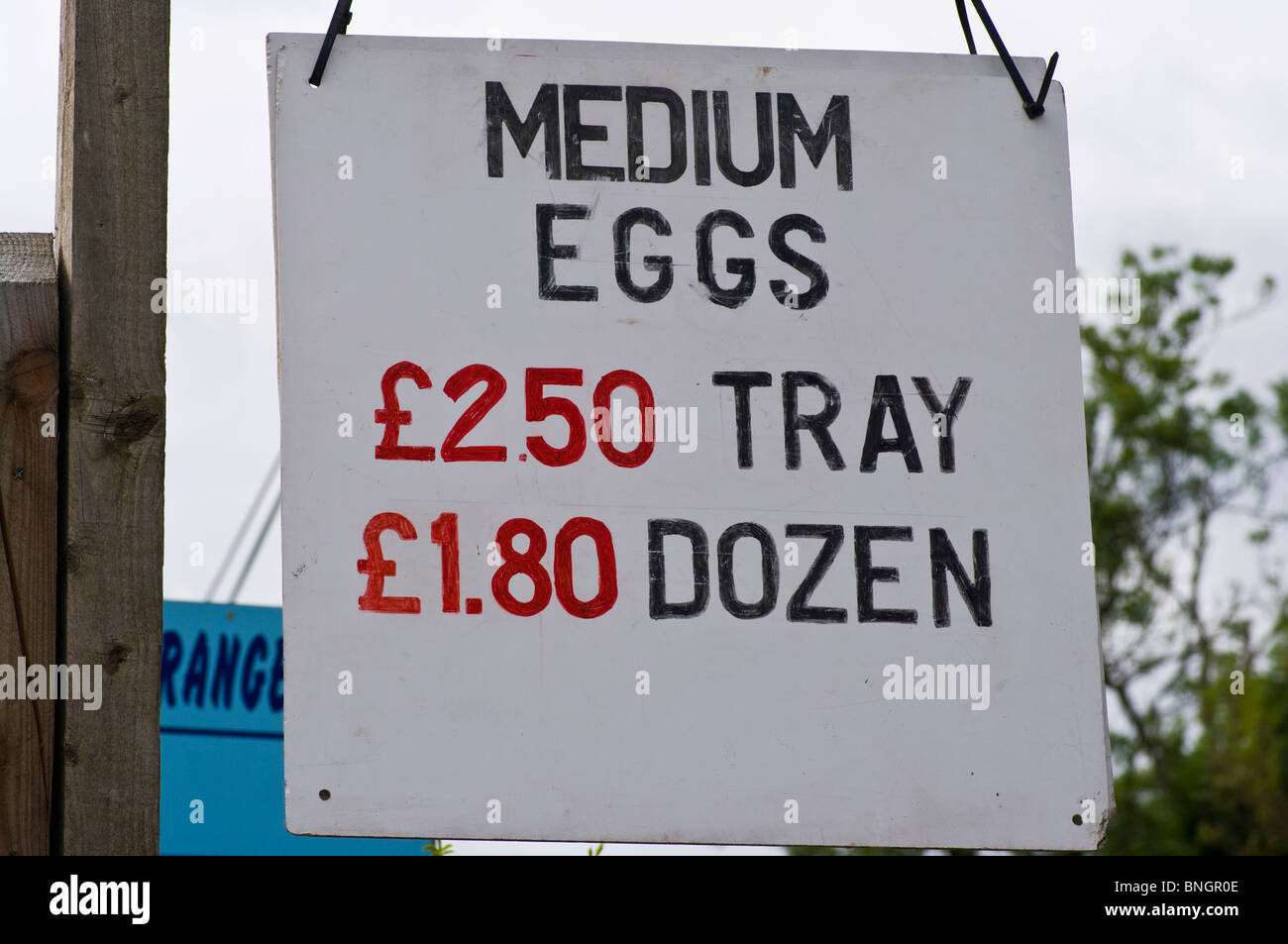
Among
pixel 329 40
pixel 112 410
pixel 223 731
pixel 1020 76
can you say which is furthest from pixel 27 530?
pixel 223 731

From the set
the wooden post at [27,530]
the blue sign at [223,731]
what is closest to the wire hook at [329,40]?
the wooden post at [27,530]

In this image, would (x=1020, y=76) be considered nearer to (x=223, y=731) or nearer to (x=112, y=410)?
(x=112, y=410)

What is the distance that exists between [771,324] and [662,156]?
0.30m

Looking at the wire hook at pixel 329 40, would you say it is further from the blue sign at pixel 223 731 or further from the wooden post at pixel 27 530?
the blue sign at pixel 223 731

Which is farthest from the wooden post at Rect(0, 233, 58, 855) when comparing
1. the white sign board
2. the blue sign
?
the blue sign

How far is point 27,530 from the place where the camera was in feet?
7.27

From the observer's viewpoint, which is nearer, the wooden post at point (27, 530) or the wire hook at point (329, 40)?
the wooden post at point (27, 530)

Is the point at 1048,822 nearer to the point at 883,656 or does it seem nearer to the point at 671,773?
the point at 883,656

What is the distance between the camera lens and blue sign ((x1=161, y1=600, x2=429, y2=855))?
12.6 ft

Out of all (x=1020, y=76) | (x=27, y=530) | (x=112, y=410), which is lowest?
(x=27, y=530)

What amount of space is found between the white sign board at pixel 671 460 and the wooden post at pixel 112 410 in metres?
0.19

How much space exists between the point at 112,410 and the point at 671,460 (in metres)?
0.78

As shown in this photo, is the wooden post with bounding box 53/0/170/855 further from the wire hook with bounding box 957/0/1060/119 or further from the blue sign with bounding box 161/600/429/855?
the blue sign with bounding box 161/600/429/855

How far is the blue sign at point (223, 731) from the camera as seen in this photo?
151 inches
